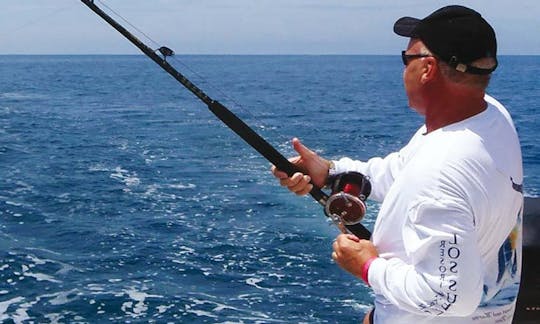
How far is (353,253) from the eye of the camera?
1894 mm

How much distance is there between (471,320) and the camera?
1.82 metres

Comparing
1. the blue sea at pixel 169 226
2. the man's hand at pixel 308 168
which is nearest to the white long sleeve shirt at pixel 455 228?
the man's hand at pixel 308 168

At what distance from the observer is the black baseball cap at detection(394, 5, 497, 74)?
169 cm

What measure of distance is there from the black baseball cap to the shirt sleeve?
353mm

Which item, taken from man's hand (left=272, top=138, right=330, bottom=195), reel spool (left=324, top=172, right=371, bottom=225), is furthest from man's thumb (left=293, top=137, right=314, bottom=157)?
reel spool (left=324, top=172, right=371, bottom=225)

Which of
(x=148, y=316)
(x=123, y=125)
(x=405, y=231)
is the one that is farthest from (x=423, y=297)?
(x=123, y=125)

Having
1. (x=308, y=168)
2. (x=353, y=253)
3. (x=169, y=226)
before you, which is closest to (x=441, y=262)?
(x=353, y=253)

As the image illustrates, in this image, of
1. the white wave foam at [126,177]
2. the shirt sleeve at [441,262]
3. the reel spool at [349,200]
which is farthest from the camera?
the white wave foam at [126,177]

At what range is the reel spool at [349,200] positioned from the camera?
2.39 m

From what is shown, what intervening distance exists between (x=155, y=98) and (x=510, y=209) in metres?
37.9

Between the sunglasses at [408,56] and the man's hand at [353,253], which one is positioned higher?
the sunglasses at [408,56]

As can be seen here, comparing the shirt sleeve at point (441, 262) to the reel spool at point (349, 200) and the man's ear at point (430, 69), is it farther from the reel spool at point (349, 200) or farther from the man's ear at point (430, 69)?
the reel spool at point (349, 200)

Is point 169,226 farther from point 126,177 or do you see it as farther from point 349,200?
point 349,200

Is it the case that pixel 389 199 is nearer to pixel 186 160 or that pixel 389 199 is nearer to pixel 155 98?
pixel 186 160
